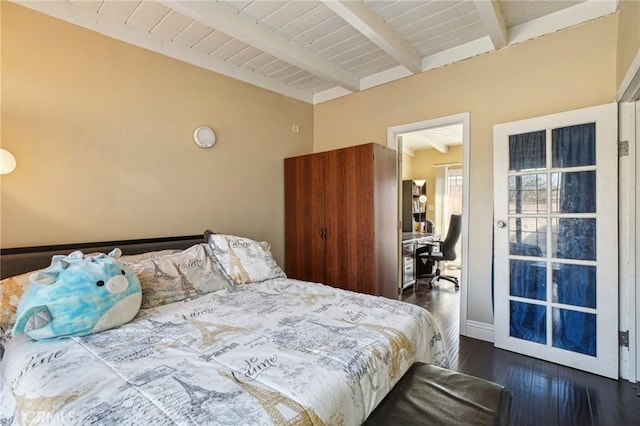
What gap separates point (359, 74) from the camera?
3.43 meters

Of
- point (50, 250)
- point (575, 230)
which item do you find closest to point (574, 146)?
point (575, 230)

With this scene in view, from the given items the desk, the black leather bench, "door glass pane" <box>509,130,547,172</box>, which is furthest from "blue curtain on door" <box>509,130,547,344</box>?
the desk

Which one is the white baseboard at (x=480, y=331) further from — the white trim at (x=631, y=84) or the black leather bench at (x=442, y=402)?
the white trim at (x=631, y=84)

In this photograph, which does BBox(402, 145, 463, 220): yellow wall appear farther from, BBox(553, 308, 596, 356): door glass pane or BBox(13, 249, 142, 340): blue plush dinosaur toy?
BBox(13, 249, 142, 340): blue plush dinosaur toy

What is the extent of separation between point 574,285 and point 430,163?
482cm

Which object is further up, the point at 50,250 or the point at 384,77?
the point at 384,77

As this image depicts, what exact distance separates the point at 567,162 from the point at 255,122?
288 cm

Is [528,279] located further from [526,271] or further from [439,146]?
[439,146]

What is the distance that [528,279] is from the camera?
249cm

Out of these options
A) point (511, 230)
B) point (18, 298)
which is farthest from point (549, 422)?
point (18, 298)

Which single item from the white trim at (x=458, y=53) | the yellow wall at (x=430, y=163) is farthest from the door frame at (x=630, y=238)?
the yellow wall at (x=430, y=163)

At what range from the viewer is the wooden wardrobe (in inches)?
114

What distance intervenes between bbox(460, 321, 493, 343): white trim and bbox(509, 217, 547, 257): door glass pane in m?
0.75

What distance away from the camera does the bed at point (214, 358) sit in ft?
2.91
